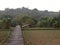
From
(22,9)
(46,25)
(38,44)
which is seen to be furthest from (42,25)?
(22,9)

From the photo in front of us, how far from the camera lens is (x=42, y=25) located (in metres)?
31.5

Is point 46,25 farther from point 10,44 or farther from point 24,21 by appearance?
point 10,44

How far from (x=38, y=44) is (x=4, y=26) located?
1563cm

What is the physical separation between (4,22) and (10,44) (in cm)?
1750

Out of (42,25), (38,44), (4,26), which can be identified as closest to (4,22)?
(4,26)

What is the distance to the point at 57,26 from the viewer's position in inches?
1168

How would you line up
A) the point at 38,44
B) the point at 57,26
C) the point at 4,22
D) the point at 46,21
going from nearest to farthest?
the point at 38,44 < the point at 4,22 < the point at 57,26 < the point at 46,21

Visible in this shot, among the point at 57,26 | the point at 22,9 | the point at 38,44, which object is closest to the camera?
the point at 38,44

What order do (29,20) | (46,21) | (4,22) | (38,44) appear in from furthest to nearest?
(29,20) → (46,21) → (4,22) → (38,44)

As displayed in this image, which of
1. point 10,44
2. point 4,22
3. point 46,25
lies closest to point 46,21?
point 46,25

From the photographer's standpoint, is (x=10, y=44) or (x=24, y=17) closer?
(x=10, y=44)

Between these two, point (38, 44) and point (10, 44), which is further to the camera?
point (38, 44)

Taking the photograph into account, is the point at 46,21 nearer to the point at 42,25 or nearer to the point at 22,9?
the point at 42,25

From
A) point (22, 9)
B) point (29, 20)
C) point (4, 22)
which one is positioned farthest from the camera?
point (22, 9)
